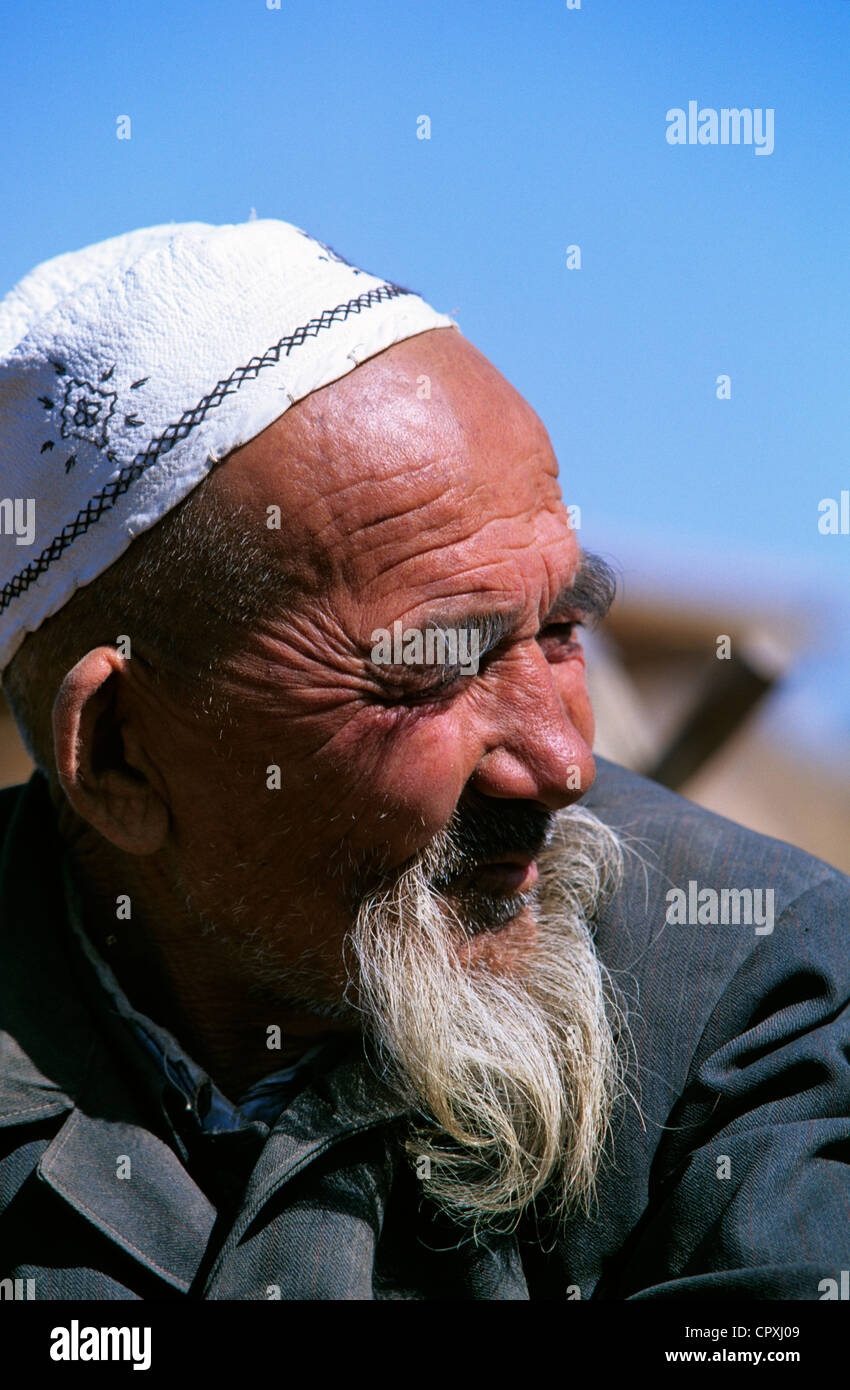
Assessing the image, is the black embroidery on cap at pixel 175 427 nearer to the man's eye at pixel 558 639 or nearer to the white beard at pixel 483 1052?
the man's eye at pixel 558 639

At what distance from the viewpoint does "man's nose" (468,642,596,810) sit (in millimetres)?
2250

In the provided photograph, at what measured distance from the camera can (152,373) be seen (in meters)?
2.29

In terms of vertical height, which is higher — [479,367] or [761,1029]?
[479,367]

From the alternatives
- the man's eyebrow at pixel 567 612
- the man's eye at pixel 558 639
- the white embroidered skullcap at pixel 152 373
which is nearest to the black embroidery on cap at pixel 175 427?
the white embroidered skullcap at pixel 152 373

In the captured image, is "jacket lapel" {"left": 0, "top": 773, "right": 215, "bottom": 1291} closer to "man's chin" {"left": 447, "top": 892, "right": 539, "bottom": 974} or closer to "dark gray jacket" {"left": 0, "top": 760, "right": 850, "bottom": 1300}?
"dark gray jacket" {"left": 0, "top": 760, "right": 850, "bottom": 1300}

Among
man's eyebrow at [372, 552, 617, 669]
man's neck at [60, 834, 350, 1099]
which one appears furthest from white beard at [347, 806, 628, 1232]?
man's eyebrow at [372, 552, 617, 669]

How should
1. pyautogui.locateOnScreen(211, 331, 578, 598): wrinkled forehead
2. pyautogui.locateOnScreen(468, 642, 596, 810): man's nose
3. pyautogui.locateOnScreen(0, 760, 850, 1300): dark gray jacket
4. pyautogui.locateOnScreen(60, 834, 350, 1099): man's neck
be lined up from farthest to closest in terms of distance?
1. pyautogui.locateOnScreen(60, 834, 350, 1099): man's neck
2. pyautogui.locateOnScreen(468, 642, 596, 810): man's nose
3. pyautogui.locateOnScreen(211, 331, 578, 598): wrinkled forehead
4. pyautogui.locateOnScreen(0, 760, 850, 1300): dark gray jacket

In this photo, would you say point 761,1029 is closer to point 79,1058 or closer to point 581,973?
point 581,973

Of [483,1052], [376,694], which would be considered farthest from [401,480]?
[483,1052]

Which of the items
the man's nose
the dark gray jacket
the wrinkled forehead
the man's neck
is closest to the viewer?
the dark gray jacket

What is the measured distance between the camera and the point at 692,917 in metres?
2.45

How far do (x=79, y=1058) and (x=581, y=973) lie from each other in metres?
1.07

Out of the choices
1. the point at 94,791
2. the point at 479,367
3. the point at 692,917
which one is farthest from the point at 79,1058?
the point at 479,367

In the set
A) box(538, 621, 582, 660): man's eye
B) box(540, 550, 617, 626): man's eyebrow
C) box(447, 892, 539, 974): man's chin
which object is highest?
box(540, 550, 617, 626): man's eyebrow
